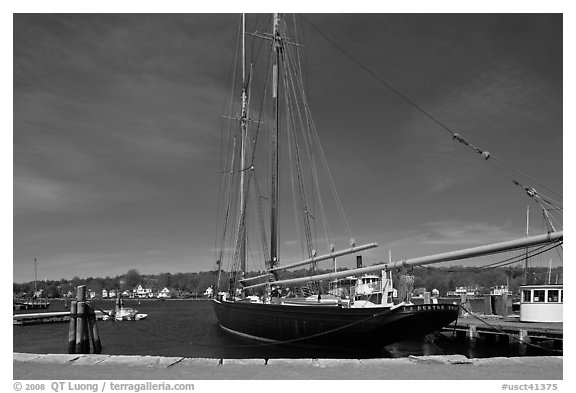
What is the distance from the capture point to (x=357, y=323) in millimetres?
22891

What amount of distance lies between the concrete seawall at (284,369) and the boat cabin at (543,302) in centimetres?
2592

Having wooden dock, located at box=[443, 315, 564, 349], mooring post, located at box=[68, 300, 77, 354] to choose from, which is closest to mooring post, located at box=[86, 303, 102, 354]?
mooring post, located at box=[68, 300, 77, 354]

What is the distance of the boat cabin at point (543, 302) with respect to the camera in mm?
34250

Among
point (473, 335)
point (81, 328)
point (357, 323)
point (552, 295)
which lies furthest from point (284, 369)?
point (473, 335)

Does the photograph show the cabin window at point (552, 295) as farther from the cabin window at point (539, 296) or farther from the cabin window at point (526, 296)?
the cabin window at point (526, 296)

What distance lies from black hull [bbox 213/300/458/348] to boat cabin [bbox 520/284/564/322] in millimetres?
14162

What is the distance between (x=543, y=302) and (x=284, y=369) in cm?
3096

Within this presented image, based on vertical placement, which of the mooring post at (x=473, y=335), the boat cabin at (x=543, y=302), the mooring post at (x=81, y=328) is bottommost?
the mooring post at (x=473, y=335)

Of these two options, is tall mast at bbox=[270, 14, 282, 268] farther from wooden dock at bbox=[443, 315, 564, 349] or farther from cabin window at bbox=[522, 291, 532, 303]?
cabin window at bbox=[522, 291, 532, 303]

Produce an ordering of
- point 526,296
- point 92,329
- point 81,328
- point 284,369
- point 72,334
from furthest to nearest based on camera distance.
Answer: point 526,296, point 92,329, point 72,334, point 81,328, point 284,369

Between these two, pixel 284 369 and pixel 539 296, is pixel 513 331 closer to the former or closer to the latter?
pixel 539 296

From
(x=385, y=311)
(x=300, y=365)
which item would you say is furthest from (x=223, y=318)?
(x=300, y=365)

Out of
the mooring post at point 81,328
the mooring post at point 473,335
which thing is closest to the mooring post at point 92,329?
the mooring post at point 81,328

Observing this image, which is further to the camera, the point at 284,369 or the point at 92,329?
the point at 92,329
